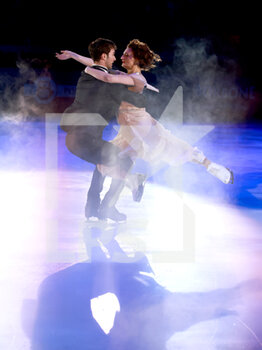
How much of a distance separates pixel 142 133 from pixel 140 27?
45.0 feet

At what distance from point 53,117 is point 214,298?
13.6 metres

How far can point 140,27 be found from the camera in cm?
1667

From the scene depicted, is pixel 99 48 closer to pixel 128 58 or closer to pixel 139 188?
pixel 128 58

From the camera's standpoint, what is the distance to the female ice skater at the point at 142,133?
3658 millimetres

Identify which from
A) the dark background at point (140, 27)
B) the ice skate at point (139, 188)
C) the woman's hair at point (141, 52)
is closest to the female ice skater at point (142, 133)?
the woman's hair at point (141, 52)

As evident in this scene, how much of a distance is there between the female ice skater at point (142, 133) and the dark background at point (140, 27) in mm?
12455

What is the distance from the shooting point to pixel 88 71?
3.48m

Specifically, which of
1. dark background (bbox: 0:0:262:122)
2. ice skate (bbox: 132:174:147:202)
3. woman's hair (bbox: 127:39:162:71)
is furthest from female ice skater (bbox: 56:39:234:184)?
dark background (bbox: 0:0:262:122)

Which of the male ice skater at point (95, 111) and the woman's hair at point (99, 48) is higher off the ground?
the woman's hair at point (99, 48)

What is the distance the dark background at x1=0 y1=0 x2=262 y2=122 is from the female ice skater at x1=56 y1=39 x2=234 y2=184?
40.9 feet

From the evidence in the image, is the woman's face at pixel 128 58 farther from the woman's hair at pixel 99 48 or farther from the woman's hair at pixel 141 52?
the woman's hair at pixel 99 48

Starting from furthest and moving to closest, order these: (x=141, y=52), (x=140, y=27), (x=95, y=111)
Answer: (x=140, y=27) < (x=141, y=52) < (x=95, y=111)

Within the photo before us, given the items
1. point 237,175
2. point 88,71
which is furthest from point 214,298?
point 237,175

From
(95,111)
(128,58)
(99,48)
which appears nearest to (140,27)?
(128,58)
